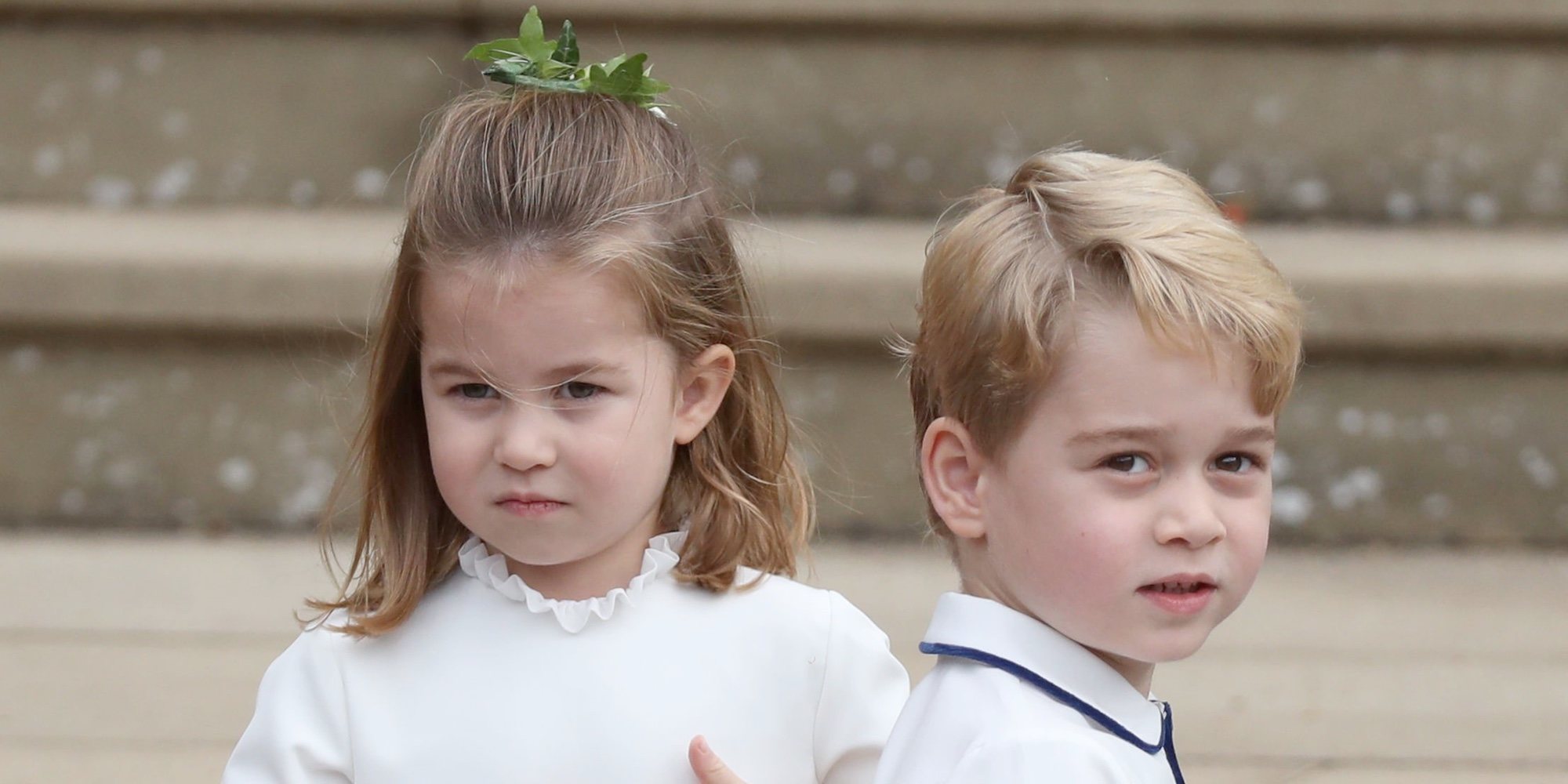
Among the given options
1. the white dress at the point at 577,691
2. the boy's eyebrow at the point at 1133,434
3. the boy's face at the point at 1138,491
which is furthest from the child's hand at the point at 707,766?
the boy's eyebrow at the point at 1133,434

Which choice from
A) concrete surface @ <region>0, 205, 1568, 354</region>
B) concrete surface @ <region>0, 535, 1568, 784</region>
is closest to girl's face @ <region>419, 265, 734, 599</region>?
concrete surface @ <region>0, 535, 1568, 784</region>

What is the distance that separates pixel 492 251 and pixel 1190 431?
0.67m

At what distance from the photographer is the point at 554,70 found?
187 cm

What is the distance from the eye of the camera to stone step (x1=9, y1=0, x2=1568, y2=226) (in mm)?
4027

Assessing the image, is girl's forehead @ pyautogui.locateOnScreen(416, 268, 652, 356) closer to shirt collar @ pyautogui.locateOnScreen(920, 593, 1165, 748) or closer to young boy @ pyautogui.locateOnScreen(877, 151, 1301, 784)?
young boy @ pyautogui.locateOnScreen(877, 151, 1301, 784)

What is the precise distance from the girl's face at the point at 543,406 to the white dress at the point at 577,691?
0.09 metres

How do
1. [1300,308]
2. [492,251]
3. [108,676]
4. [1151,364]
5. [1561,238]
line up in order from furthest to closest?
[1561,238] → [108,676] → [492,251] → [1300,308] → [1151,364]

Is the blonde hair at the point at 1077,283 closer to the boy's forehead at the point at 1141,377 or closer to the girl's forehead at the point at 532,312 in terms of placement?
the boy's forehead at the point at 1141,377

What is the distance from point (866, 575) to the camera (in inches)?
139

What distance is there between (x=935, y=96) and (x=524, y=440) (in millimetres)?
2527

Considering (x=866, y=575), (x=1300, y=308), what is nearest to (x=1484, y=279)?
(x=866, y=575)

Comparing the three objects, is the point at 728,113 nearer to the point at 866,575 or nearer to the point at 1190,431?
the point at 866,575

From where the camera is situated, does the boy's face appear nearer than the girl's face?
Yes

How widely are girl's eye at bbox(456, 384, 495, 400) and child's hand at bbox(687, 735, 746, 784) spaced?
39 cm
